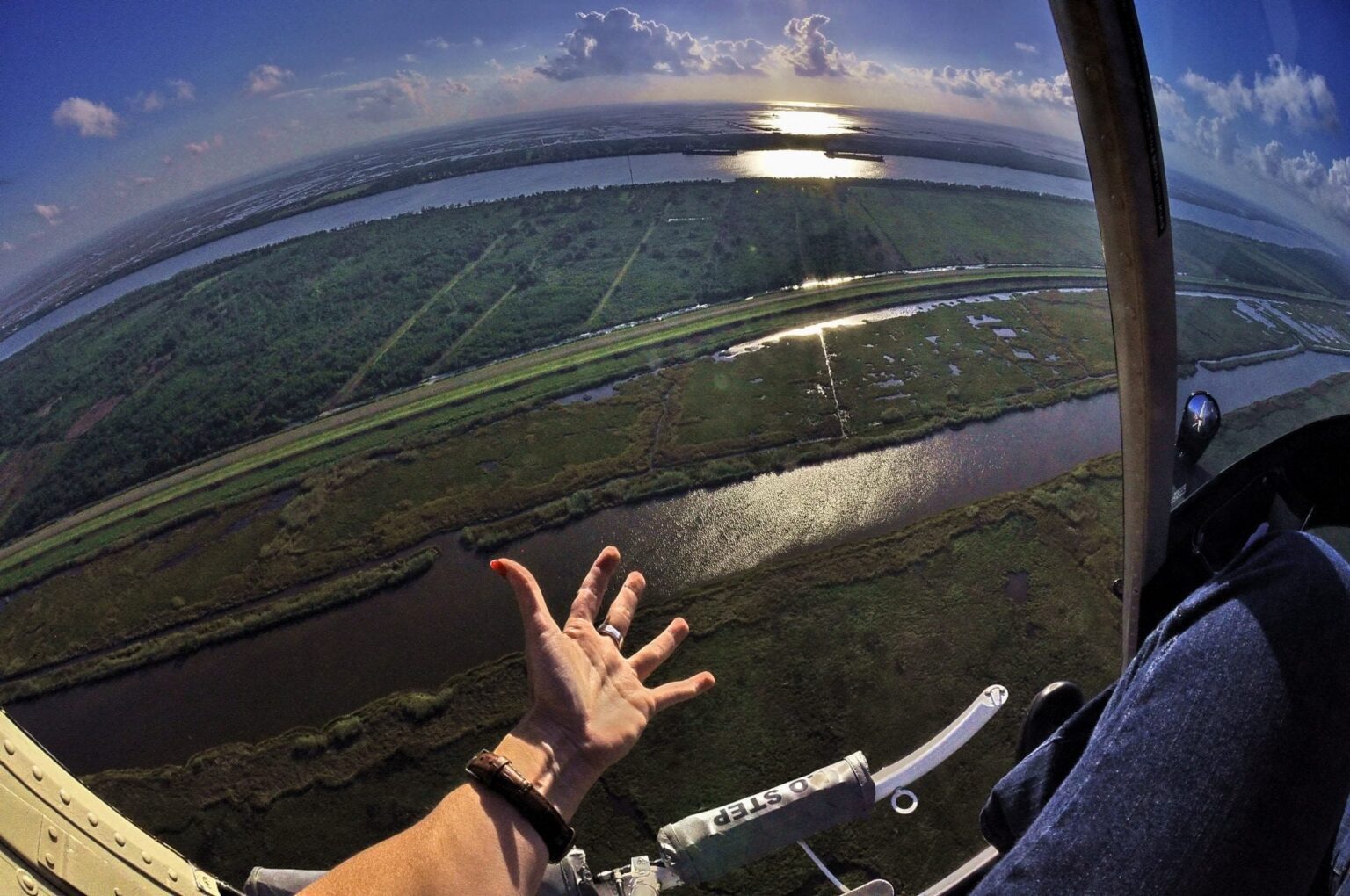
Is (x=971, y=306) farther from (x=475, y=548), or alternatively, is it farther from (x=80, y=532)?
(x=80, y=532)

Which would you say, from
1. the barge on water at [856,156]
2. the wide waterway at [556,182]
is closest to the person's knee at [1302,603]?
the wide waterway at [556,182]

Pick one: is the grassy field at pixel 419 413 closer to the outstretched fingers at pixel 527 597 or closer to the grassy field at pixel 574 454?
the grassy field at pixel 574 454

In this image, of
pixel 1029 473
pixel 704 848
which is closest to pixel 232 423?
pixel 704 848

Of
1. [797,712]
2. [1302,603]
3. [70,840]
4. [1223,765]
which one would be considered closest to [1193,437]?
[1302,603]

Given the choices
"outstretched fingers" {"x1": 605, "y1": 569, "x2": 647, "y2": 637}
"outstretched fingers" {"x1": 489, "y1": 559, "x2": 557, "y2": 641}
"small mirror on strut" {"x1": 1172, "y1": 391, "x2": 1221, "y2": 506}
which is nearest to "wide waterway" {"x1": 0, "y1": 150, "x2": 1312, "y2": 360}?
"small mirror on strut" {"x1": 1172, "y1": 391, "x2": 1221, "y2": 506}

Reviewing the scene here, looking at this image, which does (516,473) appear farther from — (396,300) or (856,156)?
(856,156)

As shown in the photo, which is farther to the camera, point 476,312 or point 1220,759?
point 476,312

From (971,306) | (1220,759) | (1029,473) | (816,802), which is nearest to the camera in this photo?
(1220,759)
